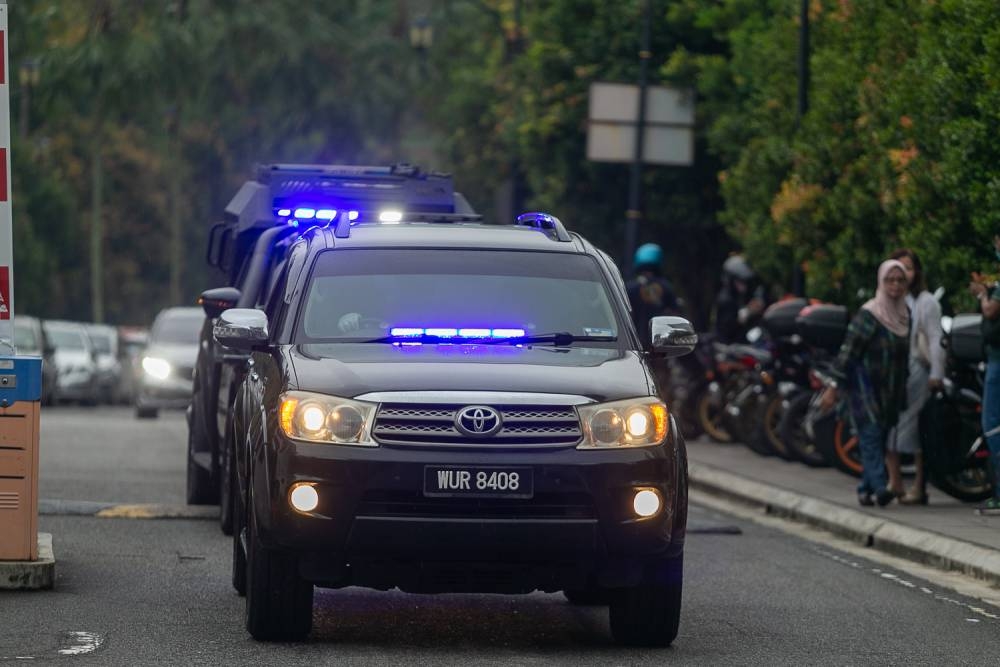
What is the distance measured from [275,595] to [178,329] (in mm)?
25095

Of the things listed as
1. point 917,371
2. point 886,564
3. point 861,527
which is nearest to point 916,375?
point 917,371

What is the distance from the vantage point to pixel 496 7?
47.6m

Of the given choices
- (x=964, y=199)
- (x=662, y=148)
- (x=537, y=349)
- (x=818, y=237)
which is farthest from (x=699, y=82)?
(x=537, y=349)

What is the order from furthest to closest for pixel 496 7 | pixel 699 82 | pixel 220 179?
pixel 220 179 < pixel 496 7 < pixel 699 82

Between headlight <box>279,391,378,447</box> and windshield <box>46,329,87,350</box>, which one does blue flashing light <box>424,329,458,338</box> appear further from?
windshield <box>46,329,87,350</box>

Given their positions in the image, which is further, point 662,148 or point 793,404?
point 662,148

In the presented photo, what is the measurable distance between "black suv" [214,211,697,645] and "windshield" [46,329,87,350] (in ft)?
114

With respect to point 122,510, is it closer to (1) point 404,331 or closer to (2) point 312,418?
(1) point 404,331

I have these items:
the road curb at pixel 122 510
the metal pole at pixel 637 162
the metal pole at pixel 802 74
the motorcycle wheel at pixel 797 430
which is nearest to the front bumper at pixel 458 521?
the road curb at pixel 122 510

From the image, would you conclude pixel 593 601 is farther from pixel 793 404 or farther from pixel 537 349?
pixel 793 404

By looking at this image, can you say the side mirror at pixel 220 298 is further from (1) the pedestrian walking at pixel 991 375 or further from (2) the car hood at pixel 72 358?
(2) the car hood at pixel 72 358

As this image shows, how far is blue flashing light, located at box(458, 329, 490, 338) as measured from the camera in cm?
996

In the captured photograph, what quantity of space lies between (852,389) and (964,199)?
1939 mm

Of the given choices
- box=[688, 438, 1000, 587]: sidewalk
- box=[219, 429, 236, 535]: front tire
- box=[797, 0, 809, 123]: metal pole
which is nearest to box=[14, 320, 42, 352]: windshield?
box=[797, 0, 809, 123]: metal pole
